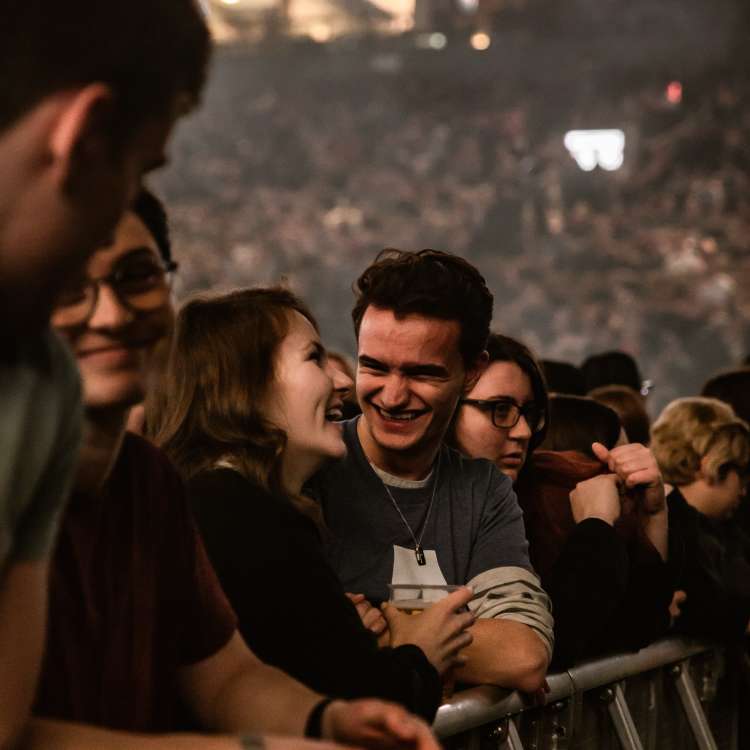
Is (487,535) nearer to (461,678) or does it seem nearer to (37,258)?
(461,678)

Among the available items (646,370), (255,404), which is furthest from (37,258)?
A: (646,370)

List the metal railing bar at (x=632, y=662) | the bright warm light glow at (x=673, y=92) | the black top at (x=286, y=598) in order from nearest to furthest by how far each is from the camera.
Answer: the black top at (x=286, y=598), the metal railing bar at (x=632, y=662), the bright warm light glow at (x=673, y=92)

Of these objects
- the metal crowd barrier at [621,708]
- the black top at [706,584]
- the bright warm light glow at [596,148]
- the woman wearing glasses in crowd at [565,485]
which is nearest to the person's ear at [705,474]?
the black top at [706,584]

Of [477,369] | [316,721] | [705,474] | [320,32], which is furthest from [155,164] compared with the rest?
[320,32]

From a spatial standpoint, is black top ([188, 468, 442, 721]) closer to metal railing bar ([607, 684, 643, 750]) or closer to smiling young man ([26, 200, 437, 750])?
smiling young man ([26, 200, 437, 750])

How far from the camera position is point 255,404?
83.3 inches

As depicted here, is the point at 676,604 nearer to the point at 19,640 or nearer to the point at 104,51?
the point at 19,640

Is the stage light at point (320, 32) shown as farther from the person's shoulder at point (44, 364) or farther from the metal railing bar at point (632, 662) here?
the person's shoulder at point (44, 364)

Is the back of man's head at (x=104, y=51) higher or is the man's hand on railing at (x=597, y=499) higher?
the man's hand on railing at (x=597, y=499)

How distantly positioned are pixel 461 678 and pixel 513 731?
179 millimetres

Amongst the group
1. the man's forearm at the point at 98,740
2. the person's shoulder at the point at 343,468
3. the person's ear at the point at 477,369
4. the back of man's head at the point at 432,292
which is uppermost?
the back of man's head at the point at 432,292

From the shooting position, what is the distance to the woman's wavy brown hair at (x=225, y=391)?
6.77 ft

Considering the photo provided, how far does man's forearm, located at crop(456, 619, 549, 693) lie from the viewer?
7.84 ft

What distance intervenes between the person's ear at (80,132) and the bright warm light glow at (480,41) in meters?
17.2
